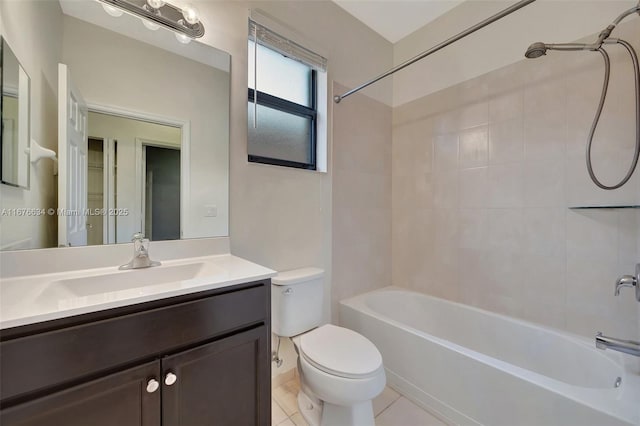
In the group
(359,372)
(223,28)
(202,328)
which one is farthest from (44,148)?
(359,372)

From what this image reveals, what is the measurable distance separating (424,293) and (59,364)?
2.19 m

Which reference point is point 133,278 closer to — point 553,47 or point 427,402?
point 427,402

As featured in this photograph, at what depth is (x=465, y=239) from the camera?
196 centimetres

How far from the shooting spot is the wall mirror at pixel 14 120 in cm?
87

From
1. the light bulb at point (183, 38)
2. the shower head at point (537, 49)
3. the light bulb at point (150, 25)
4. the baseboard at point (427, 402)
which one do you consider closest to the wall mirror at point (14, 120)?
the light bulb at point (150, 25)

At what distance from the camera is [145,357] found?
77 cm

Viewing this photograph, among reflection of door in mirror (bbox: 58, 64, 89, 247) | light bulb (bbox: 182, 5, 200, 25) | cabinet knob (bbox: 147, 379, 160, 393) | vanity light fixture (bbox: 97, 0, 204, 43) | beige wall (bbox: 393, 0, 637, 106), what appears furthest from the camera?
beige wall (bbox: 393, 0, 637, 106)

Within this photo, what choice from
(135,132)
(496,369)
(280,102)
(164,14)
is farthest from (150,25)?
(496,369)

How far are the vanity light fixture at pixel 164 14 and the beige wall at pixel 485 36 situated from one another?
5.69 feet

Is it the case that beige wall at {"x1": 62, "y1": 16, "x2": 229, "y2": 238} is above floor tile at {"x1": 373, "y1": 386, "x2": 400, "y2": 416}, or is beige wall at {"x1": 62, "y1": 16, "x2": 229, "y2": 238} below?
above

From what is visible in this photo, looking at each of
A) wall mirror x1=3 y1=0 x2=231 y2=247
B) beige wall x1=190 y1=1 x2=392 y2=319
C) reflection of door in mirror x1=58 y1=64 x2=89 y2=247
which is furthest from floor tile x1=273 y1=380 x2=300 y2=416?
reflection of door in mirror x1=58 y1=64 x2=89 y2=247

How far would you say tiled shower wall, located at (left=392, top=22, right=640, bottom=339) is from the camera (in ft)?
4.57

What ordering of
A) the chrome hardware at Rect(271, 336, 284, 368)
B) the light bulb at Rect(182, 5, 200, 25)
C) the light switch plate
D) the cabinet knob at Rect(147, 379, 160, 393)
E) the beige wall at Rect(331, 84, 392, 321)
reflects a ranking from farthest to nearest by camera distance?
the beige wall at Rect(331, 84, 392, 321) → the chrome hardware at Rect(271, 336, 284, 368) → the light switch plate → the light bulb at Rect(182, 5, 200, 25) → the cabinet knob at Rect(147, 379, 160, 393)

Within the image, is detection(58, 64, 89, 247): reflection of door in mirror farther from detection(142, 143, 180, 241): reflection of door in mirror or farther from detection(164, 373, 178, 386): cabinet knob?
detection(164, 373, 178, 386): cabinet knob
